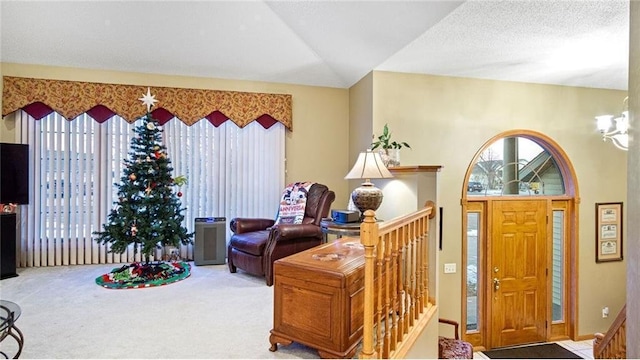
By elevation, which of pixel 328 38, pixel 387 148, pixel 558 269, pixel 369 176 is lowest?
pixel 558 269

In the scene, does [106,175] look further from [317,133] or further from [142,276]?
[317,133]

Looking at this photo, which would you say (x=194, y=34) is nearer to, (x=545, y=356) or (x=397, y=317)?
(x=397, y=317)

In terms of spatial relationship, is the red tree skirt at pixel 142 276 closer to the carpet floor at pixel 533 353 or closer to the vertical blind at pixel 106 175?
the vertical blind at pixel 106 175

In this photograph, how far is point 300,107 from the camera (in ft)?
17.2

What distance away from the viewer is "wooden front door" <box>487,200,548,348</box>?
474 centimetres

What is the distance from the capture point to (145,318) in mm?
2988

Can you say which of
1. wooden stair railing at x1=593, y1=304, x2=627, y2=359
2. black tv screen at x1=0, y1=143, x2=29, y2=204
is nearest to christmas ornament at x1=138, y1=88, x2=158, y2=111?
black tv screen at x1=0, y1=143, x2=29, y2=204

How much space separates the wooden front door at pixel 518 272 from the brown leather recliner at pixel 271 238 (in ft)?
8.09

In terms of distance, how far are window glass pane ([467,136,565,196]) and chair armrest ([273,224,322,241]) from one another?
7.46 feet

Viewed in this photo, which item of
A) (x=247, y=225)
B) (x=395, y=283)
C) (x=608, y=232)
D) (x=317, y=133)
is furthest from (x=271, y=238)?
(x=608, y=232)

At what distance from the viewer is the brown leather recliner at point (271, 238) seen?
3.84m

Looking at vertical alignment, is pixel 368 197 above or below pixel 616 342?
above

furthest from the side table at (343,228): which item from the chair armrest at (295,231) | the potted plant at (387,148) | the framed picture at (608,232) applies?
the framed picture at (608,232)

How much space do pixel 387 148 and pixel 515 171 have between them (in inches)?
87.6
